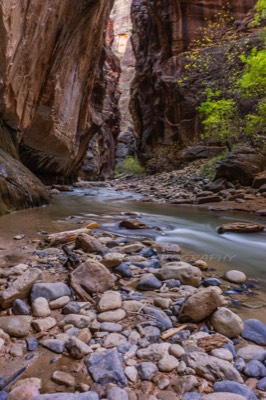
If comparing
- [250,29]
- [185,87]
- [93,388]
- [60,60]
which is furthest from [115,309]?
[250,29]

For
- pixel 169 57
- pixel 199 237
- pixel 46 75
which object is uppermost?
pixel 169 57

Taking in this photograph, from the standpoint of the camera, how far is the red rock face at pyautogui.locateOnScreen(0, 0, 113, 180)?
6070mm

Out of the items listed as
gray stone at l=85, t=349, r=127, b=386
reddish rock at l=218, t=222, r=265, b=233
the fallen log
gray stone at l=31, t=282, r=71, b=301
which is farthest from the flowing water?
gray stone at l=31, t=282, r=71, b=301

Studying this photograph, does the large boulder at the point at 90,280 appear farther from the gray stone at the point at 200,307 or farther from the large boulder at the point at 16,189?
the large boulder at the point at 16,189

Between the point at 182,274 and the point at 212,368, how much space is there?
0.98 m

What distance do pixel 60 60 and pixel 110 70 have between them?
26.9 m

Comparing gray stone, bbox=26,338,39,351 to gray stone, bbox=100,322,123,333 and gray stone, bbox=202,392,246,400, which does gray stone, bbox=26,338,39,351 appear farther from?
gray stone, bbox=202,392,246,400

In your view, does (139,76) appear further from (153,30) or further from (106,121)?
(106,121)

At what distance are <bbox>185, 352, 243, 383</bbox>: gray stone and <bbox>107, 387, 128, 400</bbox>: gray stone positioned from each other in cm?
33

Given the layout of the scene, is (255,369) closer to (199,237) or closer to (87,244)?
(87,244)

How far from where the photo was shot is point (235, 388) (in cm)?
106

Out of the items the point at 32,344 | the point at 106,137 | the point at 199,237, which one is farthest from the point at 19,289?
the point at 106,137

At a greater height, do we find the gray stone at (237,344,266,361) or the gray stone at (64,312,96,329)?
the gray stone at (64,312,96,329)

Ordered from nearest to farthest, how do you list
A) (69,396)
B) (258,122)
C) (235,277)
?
(69,396)
(235,277)
(258,122)
